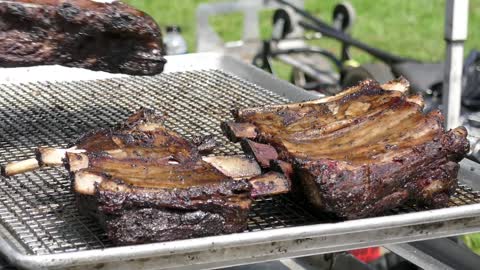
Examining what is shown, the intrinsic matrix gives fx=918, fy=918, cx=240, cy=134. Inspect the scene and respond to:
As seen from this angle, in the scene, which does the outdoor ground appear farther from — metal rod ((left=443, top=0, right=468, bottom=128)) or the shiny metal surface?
the shiny metal surface

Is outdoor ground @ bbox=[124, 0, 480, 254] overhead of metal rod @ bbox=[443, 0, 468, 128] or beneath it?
beneath

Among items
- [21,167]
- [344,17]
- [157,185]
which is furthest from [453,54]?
[344,17]

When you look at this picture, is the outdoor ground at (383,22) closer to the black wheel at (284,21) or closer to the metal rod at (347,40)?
the black wheel at (284,21)

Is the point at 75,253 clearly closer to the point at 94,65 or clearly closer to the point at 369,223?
the point at 369,223

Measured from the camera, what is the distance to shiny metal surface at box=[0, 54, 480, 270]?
2.66 metres

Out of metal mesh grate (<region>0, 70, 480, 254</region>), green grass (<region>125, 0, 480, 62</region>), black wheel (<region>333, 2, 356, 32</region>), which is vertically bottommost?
green grass (<region>125, 0, 480, 62</region>)

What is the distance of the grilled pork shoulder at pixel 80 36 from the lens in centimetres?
359

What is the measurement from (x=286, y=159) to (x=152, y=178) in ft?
1.51

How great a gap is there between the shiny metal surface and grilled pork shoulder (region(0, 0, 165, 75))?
36 cm

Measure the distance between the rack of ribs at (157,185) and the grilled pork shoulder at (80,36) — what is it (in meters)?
0.61

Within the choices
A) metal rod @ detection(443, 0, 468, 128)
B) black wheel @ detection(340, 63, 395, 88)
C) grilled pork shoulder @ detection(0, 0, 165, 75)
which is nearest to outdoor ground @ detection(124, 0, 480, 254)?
black wheel @ detection(340, 63, 395, 88)

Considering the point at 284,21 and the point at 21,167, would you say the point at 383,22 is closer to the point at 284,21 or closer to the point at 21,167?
the point at 284,21

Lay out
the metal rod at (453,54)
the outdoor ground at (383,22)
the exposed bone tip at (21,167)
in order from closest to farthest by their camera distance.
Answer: the exposed bone tip at (21,167) → the metal rod at (453,54) → the outdoor ground at (383,22)

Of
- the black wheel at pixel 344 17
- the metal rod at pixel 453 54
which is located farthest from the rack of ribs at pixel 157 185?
the black wheel at pixel 344 17
